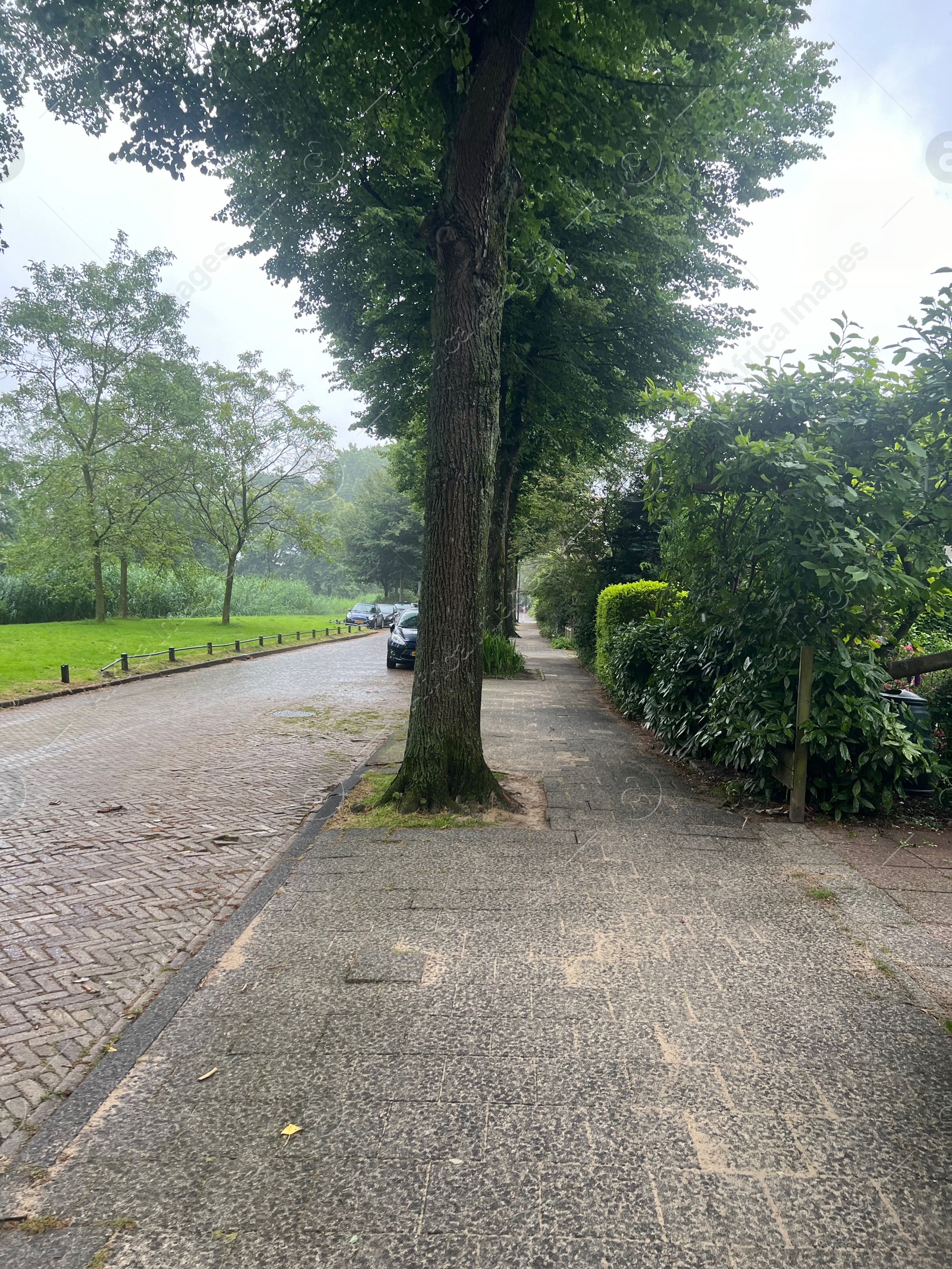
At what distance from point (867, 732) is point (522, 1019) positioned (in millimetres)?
3883

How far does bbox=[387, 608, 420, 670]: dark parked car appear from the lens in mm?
19484

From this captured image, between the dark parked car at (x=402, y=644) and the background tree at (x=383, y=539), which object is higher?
the background tree at (x=383, y=539)

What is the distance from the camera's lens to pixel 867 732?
557cm

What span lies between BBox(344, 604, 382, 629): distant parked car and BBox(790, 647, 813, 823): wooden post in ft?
130

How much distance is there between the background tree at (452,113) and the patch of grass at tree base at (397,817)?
202mm

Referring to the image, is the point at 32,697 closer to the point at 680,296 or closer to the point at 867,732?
the point at 867,732

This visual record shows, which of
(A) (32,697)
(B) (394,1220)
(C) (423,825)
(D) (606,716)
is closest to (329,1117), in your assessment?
(B) (394,1220)

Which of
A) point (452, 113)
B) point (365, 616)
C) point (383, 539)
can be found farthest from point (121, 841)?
point (383, 539)

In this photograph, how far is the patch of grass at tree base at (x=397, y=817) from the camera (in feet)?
18.5

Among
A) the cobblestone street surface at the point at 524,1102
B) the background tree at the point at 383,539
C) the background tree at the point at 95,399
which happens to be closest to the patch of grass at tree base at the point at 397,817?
the cobblestone street surface at the point at 524,1102

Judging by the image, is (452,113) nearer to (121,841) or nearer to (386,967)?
(121,841)

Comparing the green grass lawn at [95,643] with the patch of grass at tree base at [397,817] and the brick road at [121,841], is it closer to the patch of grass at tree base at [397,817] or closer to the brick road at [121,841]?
the brick road at [121,841]

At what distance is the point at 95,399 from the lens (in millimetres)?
29031

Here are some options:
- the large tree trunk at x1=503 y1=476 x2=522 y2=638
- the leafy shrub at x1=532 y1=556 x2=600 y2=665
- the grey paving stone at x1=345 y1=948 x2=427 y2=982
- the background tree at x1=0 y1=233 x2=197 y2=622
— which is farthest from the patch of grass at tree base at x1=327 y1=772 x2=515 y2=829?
the background tree at x1=0 y1=233 x2=197 y2=622
